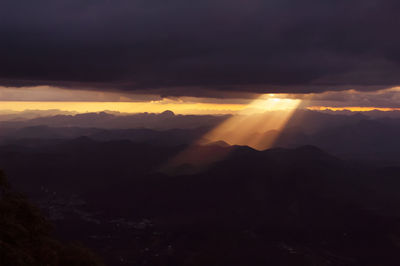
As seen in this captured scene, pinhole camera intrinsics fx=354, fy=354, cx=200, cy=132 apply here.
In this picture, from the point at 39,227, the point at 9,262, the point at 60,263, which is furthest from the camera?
the point at 60,263

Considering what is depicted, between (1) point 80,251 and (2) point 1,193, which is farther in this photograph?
(1) point 80,251

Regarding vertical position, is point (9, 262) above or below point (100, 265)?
above

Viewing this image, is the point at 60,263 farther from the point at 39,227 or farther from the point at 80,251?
the point at 39,227

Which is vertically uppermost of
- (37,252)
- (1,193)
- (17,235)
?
(1,193)

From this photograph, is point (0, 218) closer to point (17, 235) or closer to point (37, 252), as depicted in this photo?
point (17, 235)

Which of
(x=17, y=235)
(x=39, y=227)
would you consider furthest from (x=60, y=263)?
(x=17, y=235)

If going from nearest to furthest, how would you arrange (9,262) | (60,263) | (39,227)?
1. (9,262)
2. (39,227)
3. (60,263)

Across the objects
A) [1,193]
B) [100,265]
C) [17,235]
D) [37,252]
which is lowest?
[100,265]

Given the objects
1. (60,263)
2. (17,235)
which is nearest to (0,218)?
(17,235)

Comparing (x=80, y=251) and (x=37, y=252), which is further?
(x=80, y=251)
